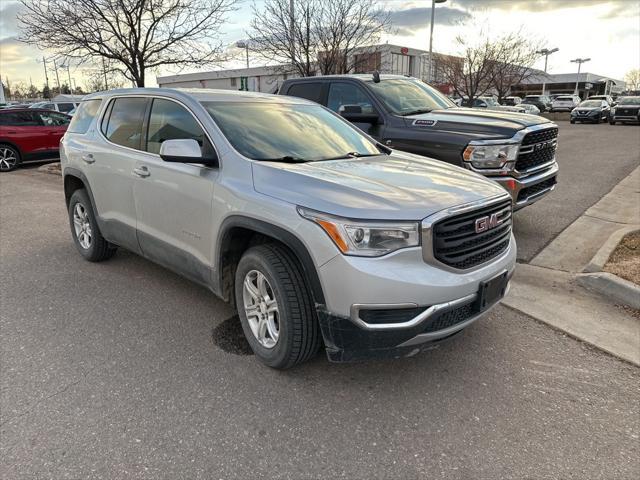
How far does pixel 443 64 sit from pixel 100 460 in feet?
116

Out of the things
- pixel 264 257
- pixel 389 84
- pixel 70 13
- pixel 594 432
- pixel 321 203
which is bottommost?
pixel 594 432

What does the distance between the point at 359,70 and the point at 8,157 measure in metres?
12.3

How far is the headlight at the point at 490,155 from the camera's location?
16.7ft

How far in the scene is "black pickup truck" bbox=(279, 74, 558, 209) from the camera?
512cm

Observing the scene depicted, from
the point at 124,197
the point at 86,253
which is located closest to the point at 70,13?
the point at 86,253

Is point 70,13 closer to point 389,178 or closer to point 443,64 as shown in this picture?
point 389,178

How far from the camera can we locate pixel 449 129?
5.43 m

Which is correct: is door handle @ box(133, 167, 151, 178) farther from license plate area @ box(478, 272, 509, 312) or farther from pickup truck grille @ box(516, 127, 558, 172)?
pickup truck grille @ box(516, 127, 558, 172)

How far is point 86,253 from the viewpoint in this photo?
17.3ft

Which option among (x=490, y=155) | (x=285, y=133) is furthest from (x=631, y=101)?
(x=285, y=133)

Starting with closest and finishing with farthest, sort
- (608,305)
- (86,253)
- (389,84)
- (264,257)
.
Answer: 1. (264,257)
2. (608,305)
3. (86,253)
4. (389,84)

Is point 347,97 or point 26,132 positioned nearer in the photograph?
point 347,97

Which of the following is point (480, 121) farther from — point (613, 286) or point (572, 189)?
point (572, 189)

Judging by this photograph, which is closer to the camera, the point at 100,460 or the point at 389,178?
the point at 100,460
